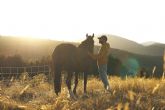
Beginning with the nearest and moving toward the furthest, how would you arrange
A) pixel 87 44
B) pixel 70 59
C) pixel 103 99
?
pixel 103 99
pixel 70 59
pixel 87 44

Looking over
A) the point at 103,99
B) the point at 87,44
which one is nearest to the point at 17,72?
the point at 87,44

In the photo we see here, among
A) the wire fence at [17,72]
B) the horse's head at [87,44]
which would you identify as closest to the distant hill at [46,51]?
the horse's head at [87,44]

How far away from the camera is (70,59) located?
49.3 ft

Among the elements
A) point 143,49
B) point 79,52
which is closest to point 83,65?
point 79,52

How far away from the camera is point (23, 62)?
121ft

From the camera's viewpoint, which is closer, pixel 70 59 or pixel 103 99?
pixel 103 99

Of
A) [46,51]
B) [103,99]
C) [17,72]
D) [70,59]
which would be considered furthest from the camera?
[46,51]

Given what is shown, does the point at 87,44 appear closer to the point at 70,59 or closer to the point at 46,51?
the point at 70,59

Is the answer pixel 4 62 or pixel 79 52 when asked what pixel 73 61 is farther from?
pixel 4 62

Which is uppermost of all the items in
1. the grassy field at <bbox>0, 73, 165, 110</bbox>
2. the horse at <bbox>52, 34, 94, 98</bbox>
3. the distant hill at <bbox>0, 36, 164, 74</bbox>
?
the horse at <bbox>52, 34, 94, 98</bbox>

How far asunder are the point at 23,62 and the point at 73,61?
73.3ft

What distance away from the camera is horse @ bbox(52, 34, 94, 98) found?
14734 millimetres

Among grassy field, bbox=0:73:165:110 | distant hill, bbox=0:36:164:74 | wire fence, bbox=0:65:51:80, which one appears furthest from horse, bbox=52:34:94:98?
wire fence, bbox=0:65:51:80

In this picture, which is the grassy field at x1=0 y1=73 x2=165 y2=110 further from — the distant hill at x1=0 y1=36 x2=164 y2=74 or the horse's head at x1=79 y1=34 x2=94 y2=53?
the distant hill at x1=0 y1=36 x2=164 y2=74
